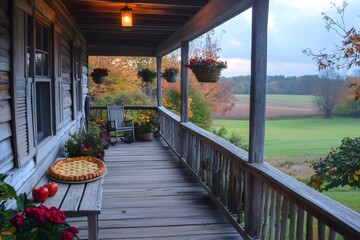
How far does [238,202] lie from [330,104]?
140cm

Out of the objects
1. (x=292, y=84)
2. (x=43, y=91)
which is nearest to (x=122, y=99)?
(x=43, y=91)

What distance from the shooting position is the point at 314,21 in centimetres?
211

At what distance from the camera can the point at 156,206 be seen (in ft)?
12.1

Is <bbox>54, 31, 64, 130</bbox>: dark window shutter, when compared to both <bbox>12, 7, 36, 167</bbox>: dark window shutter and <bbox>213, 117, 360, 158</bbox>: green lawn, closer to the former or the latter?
<bbox>12, 7, 36, 167</bbox>: dark window shutter

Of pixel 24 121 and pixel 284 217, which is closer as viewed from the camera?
pixel 284 217

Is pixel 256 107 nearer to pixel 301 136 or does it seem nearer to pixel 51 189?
pixel 301 136

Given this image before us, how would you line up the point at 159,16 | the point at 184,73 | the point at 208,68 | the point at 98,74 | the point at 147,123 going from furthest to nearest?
the point at 147,123
the point at 98,74
the point at 184,73
the point at 159,16
the point at 208,68

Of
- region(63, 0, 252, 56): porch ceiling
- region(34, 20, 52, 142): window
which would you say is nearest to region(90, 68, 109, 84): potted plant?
region(63, 0, 252, 56): porch ceiling

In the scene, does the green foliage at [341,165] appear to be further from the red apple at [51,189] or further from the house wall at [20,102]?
the house wall at [20,102]

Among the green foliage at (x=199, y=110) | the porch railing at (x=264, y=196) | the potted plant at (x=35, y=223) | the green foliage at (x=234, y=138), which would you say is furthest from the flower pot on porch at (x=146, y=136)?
the potted plant at (x=35, y=223)

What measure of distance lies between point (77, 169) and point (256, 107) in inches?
66.6

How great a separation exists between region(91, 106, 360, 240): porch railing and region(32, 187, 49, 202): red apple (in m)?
1.51

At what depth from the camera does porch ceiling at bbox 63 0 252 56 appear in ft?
11.1

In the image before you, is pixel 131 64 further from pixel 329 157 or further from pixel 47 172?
pixel 329 157
